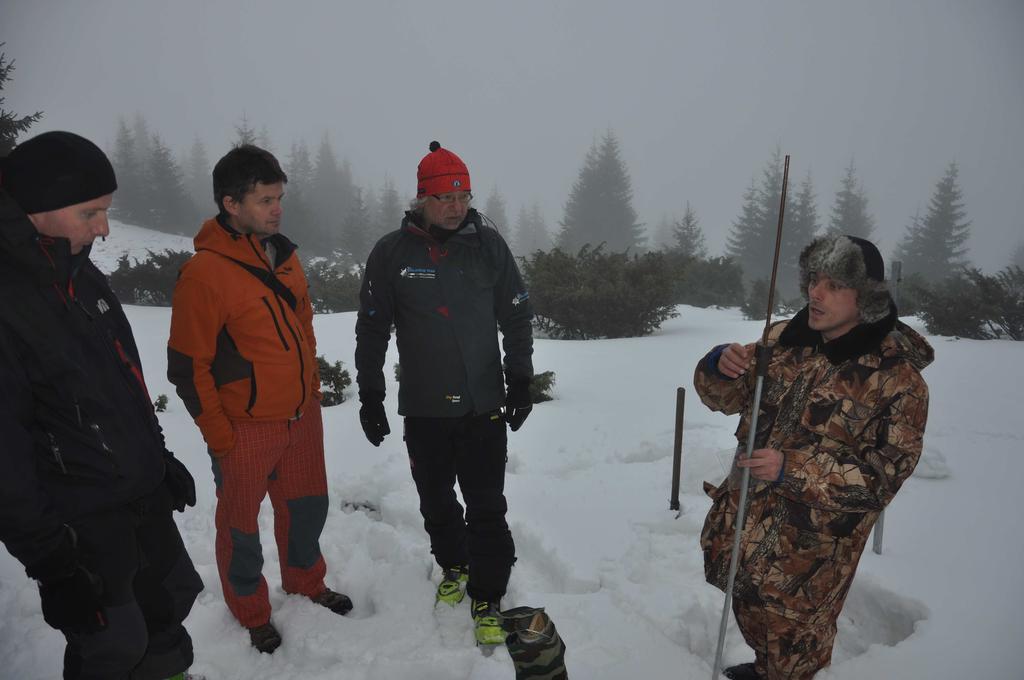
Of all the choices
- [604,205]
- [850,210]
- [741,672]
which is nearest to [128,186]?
[604,205]

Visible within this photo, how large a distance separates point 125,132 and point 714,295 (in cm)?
4647

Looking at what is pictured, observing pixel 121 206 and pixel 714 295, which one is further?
pixel 121 206

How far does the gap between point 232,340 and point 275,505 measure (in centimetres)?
104

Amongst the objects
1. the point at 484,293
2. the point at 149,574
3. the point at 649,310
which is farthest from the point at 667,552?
the point at 649,310

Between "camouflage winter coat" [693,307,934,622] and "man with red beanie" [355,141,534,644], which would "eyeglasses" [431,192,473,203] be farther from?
"camouflage winter coat" [693,307,934,622]

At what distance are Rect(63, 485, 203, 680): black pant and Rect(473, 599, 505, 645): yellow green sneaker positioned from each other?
1.30 m

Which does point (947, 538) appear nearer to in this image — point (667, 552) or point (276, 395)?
point (667, 552)

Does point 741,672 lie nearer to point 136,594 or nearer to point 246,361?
point 136,594

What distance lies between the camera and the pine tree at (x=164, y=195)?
38.7 metres

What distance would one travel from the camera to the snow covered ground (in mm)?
2566

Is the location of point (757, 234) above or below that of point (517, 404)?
above

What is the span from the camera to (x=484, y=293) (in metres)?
2.89

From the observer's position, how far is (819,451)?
6.45 ft

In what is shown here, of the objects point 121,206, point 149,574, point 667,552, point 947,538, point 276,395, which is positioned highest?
point 121,206
